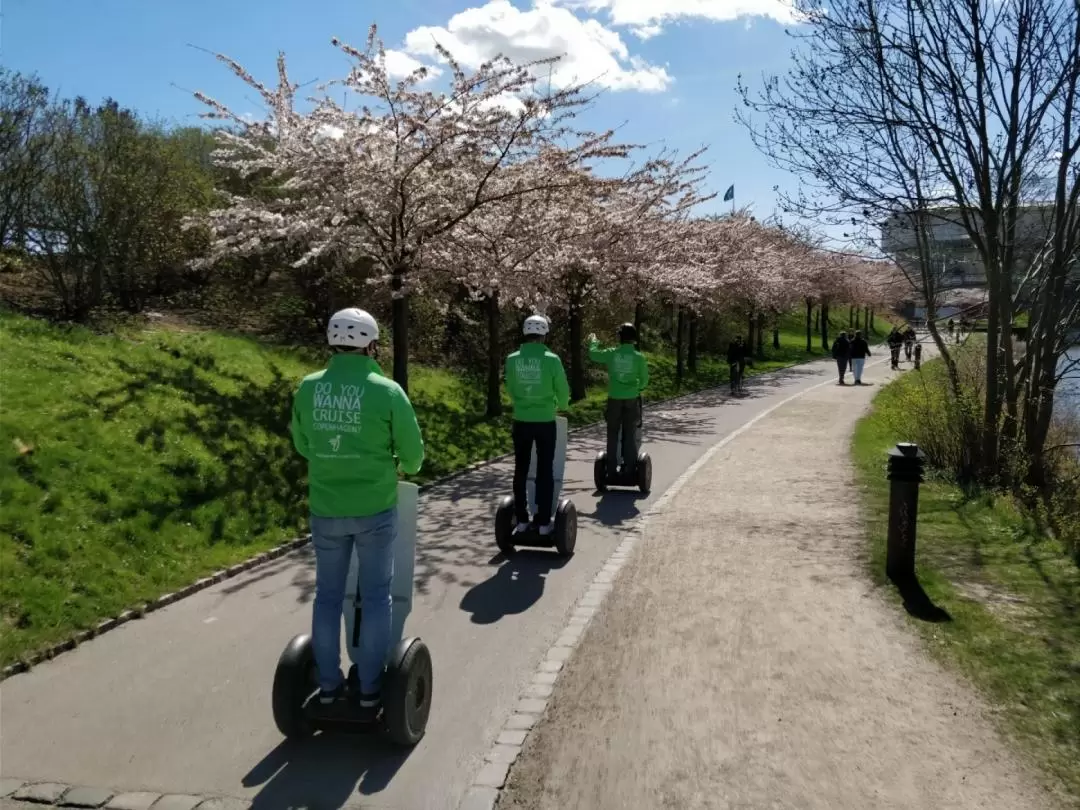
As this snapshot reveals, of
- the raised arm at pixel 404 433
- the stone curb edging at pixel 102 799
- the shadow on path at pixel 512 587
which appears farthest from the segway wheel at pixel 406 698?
the shadow on path at pixel 512 587

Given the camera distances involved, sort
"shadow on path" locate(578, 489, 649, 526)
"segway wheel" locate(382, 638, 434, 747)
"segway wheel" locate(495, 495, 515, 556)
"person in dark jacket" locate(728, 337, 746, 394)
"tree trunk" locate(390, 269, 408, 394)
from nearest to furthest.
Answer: "segway wheel" locate(382, 638, 434, 747) < "segway wheel" locate(495, 495, 515, 556) < "shadow on path" locate(578, 489, 649, 526) < "tree trunk" locate(390, 269, 408, 394) < "person in dark jacket" locate(728, 337, 746, 394)

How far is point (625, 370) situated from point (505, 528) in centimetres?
303

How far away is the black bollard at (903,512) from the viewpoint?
6.75m

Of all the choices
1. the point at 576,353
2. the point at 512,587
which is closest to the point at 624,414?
the point at 512,587

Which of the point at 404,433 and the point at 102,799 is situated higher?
the point at 404,433

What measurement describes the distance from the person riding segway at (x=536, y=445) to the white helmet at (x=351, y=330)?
11.4ft

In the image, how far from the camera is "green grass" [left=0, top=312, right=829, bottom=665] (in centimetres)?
612

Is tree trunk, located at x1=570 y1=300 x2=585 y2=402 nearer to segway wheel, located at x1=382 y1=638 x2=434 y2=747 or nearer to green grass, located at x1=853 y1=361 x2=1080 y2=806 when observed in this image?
green grass, located at x1=853 y1=361 x2=1080 y2=806

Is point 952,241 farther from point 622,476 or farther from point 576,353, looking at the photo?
point 576,353

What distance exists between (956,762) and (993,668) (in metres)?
1.33

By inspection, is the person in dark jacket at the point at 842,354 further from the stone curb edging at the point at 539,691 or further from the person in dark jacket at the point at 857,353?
the stone curb edging at the point at 539,691

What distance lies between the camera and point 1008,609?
623 cm

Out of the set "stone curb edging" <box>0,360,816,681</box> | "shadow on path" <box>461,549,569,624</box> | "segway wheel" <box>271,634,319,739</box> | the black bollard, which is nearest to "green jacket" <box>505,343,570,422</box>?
"shadow on path" <box>461,549,569,624</box>

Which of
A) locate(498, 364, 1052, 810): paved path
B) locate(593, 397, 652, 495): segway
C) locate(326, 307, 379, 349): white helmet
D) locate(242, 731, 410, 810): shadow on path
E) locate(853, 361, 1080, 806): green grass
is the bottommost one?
locate(242, 731, 410, 810): shadow on path
